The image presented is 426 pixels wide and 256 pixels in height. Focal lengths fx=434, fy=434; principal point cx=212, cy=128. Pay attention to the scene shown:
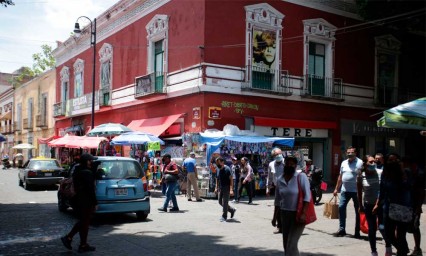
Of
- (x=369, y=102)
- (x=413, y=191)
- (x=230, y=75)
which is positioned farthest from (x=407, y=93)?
(x=413, y=191)

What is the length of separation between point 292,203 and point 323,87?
1522cm

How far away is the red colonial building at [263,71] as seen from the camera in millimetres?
17484

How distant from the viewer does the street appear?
25.0 ft

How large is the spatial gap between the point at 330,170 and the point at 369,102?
438 centimetres

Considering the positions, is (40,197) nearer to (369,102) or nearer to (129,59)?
(129,59)

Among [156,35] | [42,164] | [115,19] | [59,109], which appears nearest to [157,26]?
[156,35]

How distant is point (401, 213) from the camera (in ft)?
20.5

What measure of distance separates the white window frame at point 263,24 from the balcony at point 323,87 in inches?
71.0

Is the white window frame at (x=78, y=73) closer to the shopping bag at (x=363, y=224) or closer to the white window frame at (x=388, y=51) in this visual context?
the white window frame at (x=388, y=51)

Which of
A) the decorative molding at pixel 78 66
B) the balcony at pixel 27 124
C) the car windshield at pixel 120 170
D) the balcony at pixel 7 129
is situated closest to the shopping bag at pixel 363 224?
the car windshield at pixel 120 170

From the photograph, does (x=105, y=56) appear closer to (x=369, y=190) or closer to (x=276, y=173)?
(x=276, y=173)

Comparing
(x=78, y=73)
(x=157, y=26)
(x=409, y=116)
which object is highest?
(x=157, y=26)

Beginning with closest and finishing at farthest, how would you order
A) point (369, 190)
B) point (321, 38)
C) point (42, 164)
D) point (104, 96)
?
1. point (369, 190)
2. point (42, 164)
3. point (321, 38)
4. point (104, 96)

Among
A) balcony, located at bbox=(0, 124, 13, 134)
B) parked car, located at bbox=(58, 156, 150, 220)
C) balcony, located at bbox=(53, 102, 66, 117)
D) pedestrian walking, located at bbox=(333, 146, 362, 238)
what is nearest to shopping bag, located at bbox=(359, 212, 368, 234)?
pedestrian walking, located at bbox=(333, 146, 362, 238)
